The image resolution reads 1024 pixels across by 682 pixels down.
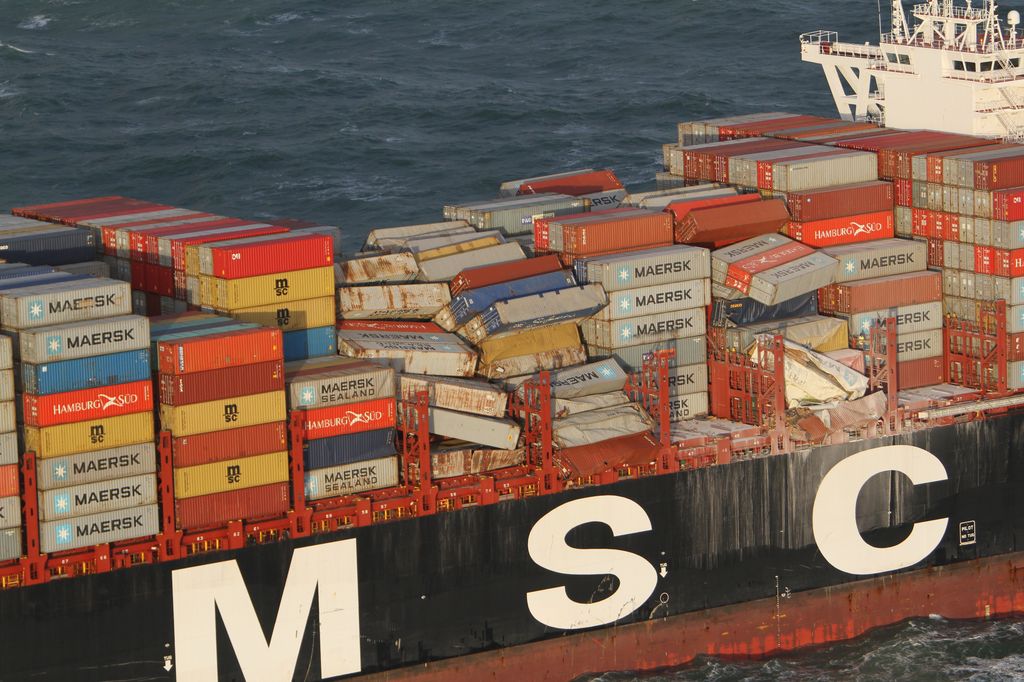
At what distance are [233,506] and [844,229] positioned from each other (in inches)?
979

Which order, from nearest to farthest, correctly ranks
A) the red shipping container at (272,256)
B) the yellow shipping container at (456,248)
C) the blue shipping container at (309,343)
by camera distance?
the red shipping container at (272,256)
the blue shipping container at (309,343)
the yellow shipping container at (456,248)

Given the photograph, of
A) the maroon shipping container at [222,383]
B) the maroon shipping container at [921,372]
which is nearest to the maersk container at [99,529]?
the maroon shipping container at [222,383]

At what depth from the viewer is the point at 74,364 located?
→ 152ft

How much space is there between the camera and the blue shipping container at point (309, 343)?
53812 millimetres

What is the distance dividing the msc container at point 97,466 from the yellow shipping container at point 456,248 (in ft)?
48.1

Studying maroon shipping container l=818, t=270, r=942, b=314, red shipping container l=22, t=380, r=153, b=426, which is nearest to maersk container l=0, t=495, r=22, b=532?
red shipping container l=22, t=380, r=153, b=426

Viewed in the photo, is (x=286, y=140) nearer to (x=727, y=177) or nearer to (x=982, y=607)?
(x=727, y=177)

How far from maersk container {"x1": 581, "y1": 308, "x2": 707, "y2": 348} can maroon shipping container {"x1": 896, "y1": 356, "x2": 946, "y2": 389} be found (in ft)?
25.7

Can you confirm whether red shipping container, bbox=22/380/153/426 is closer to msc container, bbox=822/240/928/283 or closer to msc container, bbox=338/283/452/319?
msc container, bbox=338/283/452/319

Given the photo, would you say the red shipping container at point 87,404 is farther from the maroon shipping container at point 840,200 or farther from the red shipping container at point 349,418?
the maroon shipping container at point 840,200

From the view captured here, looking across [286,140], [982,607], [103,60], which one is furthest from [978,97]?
[103,60]

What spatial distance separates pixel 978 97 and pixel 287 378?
32.7m

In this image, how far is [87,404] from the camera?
4634 centimetres

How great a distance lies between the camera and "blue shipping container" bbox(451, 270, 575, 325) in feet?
185
